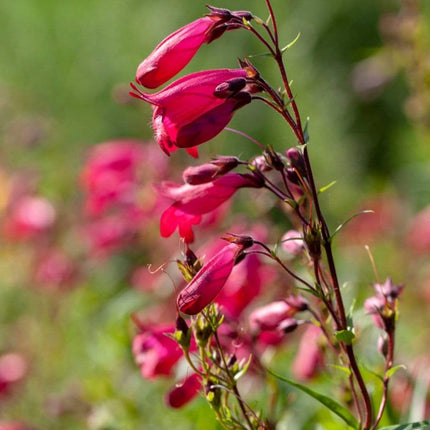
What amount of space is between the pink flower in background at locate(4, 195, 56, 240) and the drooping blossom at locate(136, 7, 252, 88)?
2.07 metres

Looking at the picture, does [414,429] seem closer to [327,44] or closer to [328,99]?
[328,99]

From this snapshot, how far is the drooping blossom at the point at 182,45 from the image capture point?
1.06 m

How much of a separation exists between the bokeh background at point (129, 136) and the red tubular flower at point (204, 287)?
43 centimetres

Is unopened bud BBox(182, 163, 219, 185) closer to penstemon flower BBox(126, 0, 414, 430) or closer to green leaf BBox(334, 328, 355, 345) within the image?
penstemon flower BBox(126, 0, 414, 430)

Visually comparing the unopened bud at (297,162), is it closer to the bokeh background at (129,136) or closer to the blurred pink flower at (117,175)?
the bokeh background at (129,136)

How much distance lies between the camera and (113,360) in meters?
2.17

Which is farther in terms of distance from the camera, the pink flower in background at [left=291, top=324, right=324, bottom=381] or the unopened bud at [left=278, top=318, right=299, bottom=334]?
the pink flower in background at [left=291, top=324, right=324, bottom=381]

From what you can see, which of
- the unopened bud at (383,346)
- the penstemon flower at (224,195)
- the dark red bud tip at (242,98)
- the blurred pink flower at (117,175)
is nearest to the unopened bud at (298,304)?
the penstemon flower at (224,195)

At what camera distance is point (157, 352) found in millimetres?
1363

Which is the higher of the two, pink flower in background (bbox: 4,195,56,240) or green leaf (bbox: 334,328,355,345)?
green leaf (bbox: 334,328,355,345)

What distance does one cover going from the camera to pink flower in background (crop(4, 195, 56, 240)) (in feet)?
10.0

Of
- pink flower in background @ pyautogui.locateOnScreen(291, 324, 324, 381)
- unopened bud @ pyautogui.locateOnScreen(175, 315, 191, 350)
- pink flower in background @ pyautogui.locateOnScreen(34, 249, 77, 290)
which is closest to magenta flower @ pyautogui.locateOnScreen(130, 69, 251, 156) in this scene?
unopened bud @ pyautogui.locateOnScreen(175, 315, 191, 350)

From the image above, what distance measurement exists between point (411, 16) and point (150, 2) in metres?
4.85

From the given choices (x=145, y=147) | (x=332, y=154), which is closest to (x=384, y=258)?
(x=145, y=147)
